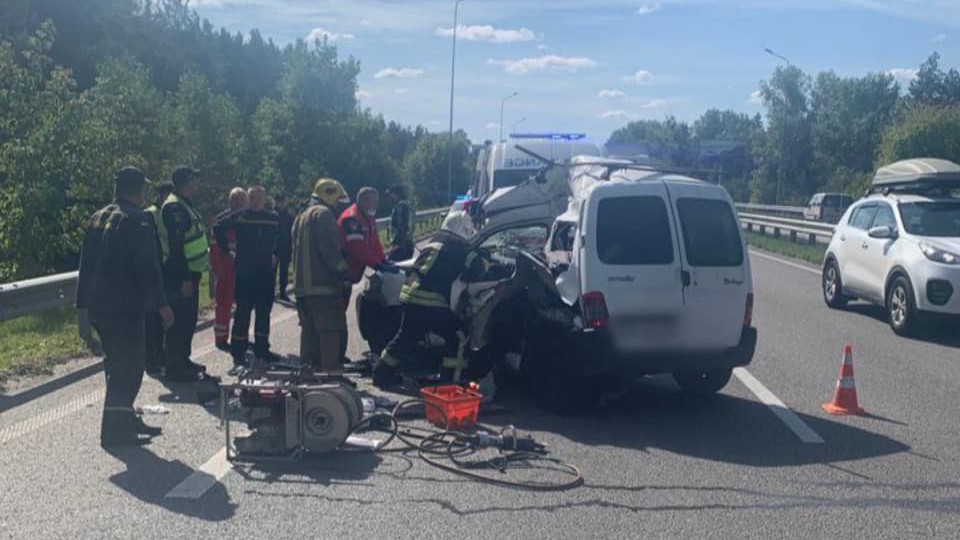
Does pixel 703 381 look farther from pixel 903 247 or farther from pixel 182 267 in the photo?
pixel 903 247

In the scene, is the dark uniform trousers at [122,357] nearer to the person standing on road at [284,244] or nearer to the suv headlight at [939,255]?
the person standing on road at [284,244]

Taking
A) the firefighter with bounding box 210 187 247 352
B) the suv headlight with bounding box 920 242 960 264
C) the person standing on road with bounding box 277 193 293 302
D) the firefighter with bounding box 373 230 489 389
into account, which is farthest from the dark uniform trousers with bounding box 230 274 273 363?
the suv headlight with bounding box 920 242 960 264

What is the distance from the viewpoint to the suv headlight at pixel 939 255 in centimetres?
1339

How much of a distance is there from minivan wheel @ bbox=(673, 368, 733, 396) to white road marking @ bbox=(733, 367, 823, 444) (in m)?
0.39

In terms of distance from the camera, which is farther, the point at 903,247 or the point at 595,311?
the point at 903,247

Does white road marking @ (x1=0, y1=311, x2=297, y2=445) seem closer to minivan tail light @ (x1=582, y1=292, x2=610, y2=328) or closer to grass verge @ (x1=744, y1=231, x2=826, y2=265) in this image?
minivan tail light @ (x1=582, y1=292, x2=610, y2=328)

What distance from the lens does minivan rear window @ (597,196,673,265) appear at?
8820mm

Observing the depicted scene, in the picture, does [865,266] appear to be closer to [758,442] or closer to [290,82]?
[758,442]

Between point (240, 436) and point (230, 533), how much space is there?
1748 mm

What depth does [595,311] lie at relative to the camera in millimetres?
8719

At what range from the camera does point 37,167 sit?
16766 millimetres

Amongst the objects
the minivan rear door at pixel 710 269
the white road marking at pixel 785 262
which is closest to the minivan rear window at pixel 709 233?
the minivan rear door at pixel 710 269

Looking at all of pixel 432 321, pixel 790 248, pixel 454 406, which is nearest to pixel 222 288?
pixel 432 321

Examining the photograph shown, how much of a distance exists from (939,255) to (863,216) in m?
2.77
